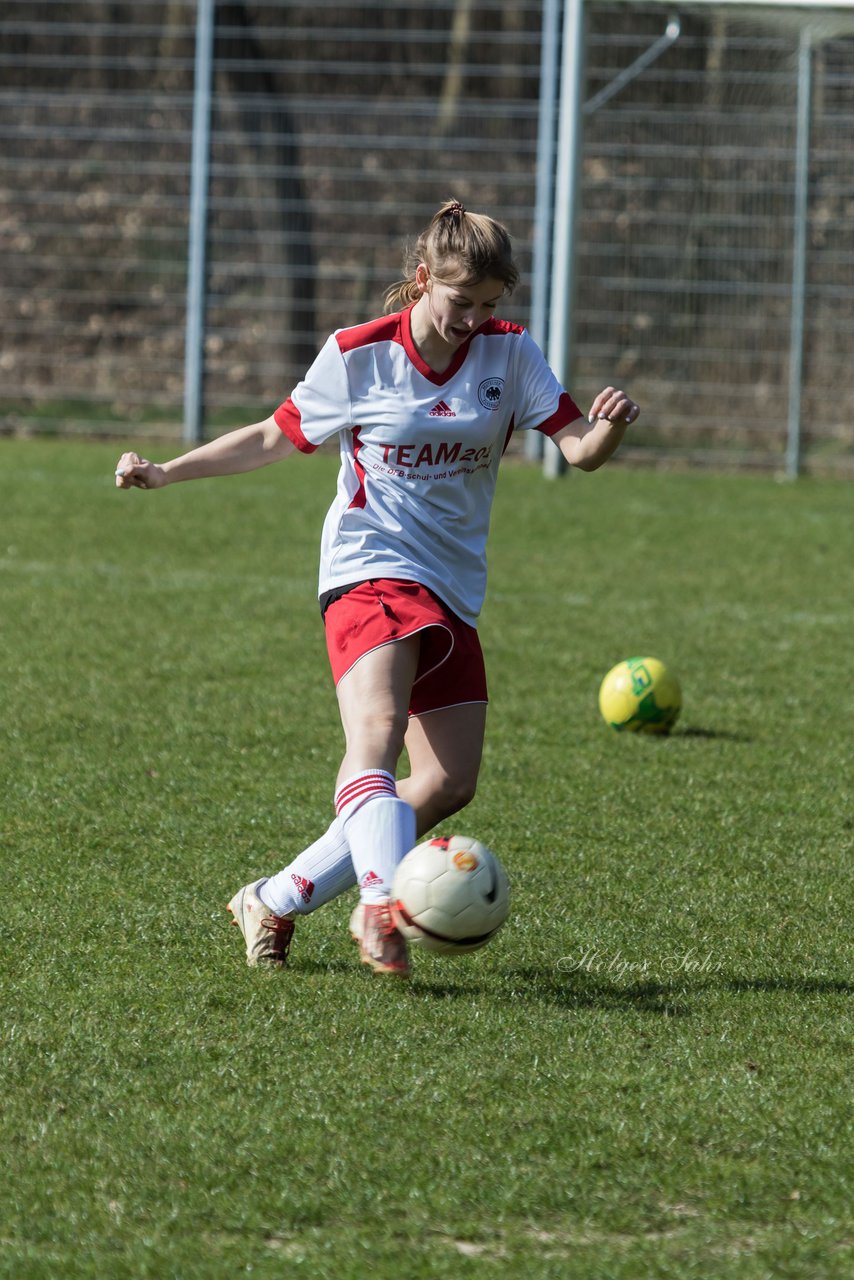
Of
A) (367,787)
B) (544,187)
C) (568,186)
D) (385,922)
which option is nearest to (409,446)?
(367,787)

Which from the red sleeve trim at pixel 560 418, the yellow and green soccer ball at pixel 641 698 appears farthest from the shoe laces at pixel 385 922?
the yellow and green soccer ball at pixel 641 698

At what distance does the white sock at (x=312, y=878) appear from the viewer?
369 cm

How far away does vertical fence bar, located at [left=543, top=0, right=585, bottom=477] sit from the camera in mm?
12102

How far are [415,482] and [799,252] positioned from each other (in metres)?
10.5

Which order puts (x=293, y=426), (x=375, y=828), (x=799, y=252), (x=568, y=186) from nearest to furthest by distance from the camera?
1. (x=375, y=828)
2. (x=293, y=426)
3. (x=568, y=186)
4. (x=799, y=252)

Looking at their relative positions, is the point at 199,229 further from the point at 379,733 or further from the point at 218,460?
the point at 379,733

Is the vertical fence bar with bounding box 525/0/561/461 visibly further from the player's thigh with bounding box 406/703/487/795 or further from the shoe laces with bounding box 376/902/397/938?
the shoe laces with bounding box 376/902/397/938

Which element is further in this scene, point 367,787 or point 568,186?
point 568,186

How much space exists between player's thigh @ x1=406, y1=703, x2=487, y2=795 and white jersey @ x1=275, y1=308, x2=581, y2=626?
22 centimetres

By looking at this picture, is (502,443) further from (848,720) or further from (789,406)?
(789,406)

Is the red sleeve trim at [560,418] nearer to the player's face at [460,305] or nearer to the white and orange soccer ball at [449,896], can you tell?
the player's face at [460,305]

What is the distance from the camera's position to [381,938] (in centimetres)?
334

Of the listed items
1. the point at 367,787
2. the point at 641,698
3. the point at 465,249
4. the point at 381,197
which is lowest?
the point at 641,698

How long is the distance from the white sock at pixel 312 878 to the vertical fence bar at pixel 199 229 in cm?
1085
